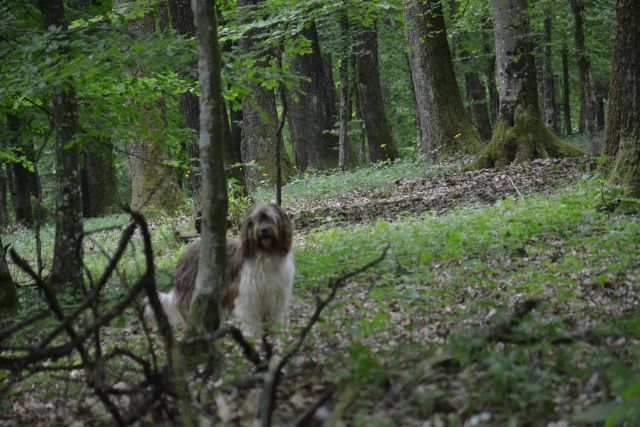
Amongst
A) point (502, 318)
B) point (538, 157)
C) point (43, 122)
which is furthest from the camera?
point (538, 157)

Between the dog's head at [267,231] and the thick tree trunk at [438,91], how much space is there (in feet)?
40.0

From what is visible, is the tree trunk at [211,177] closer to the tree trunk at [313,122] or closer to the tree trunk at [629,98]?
the tree trunk at [629,98]

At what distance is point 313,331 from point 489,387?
7.25 feet

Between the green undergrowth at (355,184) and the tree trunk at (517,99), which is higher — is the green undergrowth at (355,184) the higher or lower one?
the lower one

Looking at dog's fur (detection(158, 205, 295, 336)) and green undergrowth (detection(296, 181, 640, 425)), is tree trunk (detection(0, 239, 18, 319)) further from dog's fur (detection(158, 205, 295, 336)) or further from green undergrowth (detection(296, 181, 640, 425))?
green undergrowth (detection(296, 181, 640, 425))

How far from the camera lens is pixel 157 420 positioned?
406 cm

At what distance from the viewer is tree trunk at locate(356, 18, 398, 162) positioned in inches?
953

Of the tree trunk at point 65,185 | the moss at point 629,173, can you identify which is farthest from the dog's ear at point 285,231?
the moss at point 629,173

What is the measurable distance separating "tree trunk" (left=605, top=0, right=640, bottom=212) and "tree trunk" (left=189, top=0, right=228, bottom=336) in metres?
5.97

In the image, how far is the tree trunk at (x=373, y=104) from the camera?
24.2 meters

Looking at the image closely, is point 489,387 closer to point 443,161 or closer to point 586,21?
point 443,161

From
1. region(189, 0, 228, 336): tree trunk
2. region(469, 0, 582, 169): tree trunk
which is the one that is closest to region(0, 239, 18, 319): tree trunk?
region(189, 0, 228, 336): tree trunk

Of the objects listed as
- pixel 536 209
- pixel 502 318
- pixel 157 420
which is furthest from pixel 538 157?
pixel 157 420

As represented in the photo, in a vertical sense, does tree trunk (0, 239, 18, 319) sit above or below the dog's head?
below
